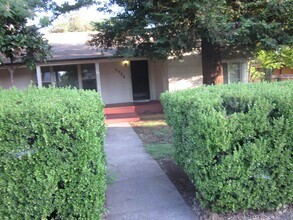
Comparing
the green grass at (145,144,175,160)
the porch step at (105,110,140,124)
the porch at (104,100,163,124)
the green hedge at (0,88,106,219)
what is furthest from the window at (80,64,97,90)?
the green hedge at (0,88,106,219)

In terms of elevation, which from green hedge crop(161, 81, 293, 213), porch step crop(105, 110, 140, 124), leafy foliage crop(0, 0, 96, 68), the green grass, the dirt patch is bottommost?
the dirt patch

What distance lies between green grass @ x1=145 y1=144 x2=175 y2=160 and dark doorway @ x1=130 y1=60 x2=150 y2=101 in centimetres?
865

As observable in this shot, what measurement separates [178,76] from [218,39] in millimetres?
5185

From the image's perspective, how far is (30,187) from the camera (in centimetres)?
308

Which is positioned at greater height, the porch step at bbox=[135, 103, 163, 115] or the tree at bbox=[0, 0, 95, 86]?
the tree at bbox=[0, 0, 95, 86]

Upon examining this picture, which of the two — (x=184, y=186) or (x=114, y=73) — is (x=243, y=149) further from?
(x=114, y=73)

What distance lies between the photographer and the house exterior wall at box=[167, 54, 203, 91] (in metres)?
13.8

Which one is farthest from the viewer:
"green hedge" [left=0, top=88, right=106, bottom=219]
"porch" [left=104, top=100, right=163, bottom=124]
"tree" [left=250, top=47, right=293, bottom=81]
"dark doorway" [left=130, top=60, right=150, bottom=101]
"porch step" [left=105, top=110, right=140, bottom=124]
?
"tree" [left=250, top=47, right=293, bottom=81]

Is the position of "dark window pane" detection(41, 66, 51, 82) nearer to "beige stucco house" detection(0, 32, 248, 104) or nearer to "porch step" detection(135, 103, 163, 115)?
"beige stucco house" detection(0, 32, 248, 104)

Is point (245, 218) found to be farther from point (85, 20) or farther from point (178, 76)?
point (85, 20)

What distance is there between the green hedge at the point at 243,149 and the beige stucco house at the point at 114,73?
10238 mm

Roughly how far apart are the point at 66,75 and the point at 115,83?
2.60 meters

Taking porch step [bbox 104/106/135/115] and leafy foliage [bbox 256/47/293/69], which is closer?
porch step [bbox 104/106/135/115]

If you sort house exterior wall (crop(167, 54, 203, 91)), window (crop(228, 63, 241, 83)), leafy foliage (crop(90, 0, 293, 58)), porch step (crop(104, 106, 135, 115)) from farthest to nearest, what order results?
window (crop(228, 63, 241, 83))
house exterior wall (crop(167, 54, 203, 91))
porch step (crop(104, 106, 135, 115))
leafy foliage (crop(90, 0, 293, 58))
